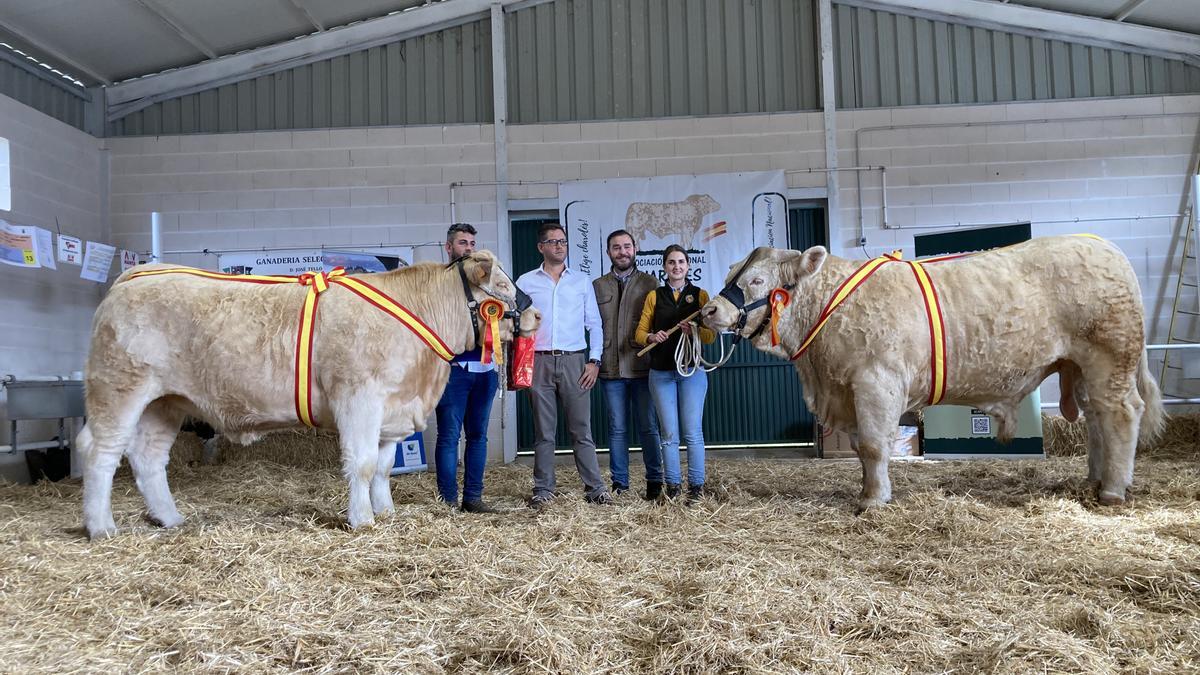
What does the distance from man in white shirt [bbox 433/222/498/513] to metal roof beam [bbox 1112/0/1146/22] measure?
25.2 feet

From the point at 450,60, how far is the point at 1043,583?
8198mm

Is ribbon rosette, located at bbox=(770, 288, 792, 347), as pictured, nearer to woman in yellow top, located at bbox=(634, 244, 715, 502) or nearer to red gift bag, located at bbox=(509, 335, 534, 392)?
woman in yellow top, located at bbox=(634, 244, 715, 502)

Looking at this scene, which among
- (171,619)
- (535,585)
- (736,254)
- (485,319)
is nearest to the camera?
(171,619)

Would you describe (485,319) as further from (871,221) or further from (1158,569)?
(871,221)

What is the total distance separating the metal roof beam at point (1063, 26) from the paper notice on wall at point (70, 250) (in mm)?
8671

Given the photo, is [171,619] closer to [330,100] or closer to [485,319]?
[485,319]

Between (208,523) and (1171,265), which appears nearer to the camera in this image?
(208,523)

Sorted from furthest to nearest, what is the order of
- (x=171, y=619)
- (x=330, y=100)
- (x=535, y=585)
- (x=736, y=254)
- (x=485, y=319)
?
(x=330, y=100), (x=736, y=254), (x=485, y=319), (x=535, y=585), (x=171, y=619)

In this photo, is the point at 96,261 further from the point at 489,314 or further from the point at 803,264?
the point at 803,264

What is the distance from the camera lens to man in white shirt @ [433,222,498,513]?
5.24 m

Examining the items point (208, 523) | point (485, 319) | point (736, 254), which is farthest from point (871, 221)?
point (208, 523)

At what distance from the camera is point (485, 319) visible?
4.82 meters

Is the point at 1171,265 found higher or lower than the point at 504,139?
lower

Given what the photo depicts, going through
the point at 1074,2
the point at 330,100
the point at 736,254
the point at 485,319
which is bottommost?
the point at 485,319
